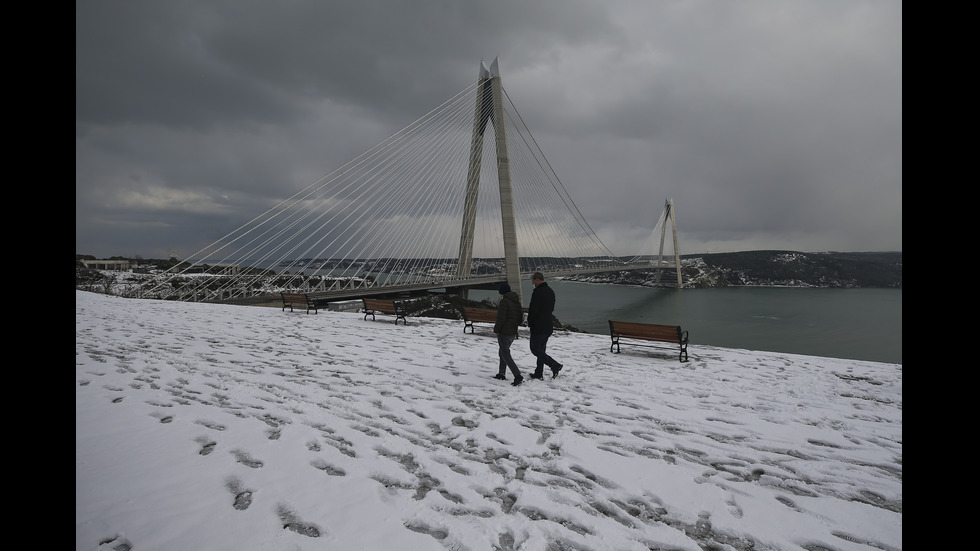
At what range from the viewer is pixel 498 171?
21016 millimetres

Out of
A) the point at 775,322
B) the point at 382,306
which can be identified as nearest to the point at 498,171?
A: the point at 382,306

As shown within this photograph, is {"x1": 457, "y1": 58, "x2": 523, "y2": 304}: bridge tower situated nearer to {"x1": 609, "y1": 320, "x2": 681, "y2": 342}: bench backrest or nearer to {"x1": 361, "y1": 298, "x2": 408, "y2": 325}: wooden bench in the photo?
{"x1": 361, "y1": 298, "x2": 408, "y2": 325}: wooden bench

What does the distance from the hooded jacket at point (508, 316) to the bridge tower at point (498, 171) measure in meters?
13.9

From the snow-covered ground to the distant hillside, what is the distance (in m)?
71.9

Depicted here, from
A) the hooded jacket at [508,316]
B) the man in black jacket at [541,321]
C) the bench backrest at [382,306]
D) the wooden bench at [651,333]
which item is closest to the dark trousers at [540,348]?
the man in black jacket at [541,321]

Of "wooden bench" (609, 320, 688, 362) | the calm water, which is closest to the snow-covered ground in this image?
"wooden bench" (609, 320, 688, 362)

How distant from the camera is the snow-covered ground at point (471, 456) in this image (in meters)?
2.21

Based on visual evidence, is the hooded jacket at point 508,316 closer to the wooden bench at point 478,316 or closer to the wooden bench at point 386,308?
the wooden bench at point 478,316

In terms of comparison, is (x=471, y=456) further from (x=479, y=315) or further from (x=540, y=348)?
(x=479, y=315)

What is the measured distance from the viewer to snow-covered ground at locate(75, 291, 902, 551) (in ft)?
7.25

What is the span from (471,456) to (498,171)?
19.2 meters
